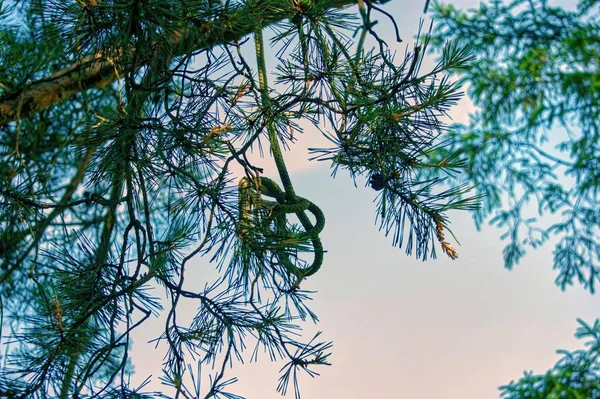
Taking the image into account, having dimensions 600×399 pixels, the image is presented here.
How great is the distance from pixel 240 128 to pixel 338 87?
139 millimetres

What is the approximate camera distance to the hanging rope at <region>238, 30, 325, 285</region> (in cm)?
83

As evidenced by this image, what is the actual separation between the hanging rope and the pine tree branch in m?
0.09

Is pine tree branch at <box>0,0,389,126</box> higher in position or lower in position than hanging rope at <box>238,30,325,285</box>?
higher

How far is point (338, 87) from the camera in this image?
867mm

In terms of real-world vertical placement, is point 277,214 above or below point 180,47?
below

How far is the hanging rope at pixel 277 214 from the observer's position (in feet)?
2.73

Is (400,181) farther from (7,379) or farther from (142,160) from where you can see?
Result: (7,379)

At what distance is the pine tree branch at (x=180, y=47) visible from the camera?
848mm

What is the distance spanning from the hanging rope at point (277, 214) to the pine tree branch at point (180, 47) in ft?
0.30

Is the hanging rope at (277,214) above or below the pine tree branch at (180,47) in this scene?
below

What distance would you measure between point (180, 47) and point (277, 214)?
230 millimetres

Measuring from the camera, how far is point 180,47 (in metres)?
0.84

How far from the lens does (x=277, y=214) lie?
85 centimetres

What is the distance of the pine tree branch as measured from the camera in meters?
0.85
